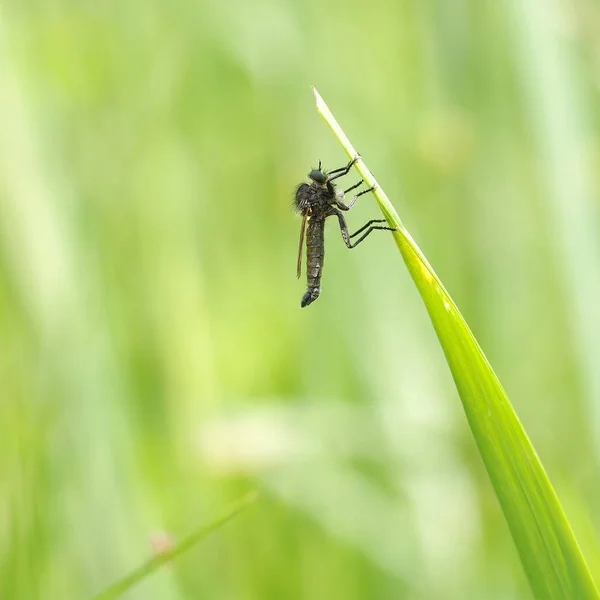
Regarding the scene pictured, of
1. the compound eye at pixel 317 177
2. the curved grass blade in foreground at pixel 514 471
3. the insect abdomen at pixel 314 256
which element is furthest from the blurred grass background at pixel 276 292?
the curved grass blade in foreground at pixel 514 471

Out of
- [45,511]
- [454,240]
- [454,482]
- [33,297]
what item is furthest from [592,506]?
[33,297]

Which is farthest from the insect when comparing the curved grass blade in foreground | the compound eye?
the curved grass blade in foreground

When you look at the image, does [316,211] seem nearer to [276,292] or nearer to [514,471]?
[276,292]

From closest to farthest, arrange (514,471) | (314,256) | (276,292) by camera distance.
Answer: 1. (514,471)
2. (314,256)
3. (276,292)

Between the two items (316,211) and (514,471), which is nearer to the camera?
(514,471)

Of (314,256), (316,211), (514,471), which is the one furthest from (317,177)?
(514,471)

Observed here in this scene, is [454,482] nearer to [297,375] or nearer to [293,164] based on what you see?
[297,375]

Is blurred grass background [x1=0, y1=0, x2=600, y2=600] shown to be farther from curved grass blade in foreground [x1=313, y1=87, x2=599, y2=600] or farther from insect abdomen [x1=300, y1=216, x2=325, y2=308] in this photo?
curved grass blade in foreground [x1=313, y1=87, x2=599, y2=600]

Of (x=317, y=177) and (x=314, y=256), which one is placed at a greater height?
(x=317, y=177)
